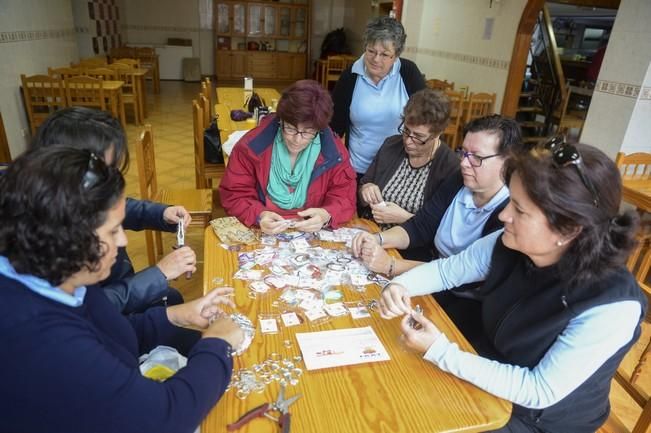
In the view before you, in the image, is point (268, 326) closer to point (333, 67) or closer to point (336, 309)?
point (336, 309)

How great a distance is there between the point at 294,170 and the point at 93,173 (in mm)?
1242

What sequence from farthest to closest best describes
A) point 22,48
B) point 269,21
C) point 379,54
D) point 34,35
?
1. point 269,21
2. point 34,35
3. point 22,48
4. point 379,54

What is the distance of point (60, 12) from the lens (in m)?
6.62

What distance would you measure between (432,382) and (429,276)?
48cm

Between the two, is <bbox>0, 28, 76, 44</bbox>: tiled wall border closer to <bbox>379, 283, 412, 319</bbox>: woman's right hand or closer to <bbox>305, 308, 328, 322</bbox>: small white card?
<bbox>305, 308, 328, 322</bbox>: small white card

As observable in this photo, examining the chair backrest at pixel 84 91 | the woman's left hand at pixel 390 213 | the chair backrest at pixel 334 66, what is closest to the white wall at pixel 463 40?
the chair backrest at pixel 334 66

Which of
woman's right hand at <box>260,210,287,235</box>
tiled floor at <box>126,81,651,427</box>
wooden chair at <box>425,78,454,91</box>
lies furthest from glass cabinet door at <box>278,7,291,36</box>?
woman's right hand at <box>260,210,287,235</box>

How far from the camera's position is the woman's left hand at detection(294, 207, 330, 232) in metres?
1.83

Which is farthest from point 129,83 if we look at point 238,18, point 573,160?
point 573,160

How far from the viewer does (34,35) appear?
5.66 metres

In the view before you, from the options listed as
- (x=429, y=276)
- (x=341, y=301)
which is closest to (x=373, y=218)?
(x=429, y=276)

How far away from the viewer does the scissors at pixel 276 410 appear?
933mm

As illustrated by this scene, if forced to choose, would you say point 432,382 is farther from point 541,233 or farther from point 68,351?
point 68,351

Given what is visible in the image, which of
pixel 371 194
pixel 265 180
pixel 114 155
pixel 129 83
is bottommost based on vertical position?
pixel 129 83
